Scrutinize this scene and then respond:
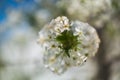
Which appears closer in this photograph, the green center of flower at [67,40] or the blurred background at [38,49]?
the green center of flower at [67,40]

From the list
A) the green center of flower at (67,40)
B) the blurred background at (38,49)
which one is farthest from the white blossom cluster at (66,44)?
the blurred background at (38,49)

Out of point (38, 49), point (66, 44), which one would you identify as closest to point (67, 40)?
point (66, 44)

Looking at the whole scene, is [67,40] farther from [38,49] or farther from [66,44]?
[38,49]

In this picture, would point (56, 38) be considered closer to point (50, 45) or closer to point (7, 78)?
point (50, 45)

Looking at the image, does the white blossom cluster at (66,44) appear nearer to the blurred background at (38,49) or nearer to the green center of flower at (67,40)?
the green center of flower at (67,40)

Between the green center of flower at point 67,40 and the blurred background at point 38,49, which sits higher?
the blurred background at point 38,49

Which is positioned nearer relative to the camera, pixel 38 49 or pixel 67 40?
pixel 67 40
